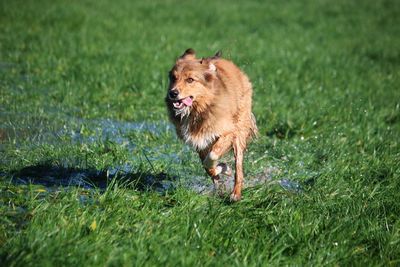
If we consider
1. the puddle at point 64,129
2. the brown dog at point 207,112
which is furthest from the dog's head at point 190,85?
the puddle at point 64,129

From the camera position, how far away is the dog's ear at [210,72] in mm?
5500

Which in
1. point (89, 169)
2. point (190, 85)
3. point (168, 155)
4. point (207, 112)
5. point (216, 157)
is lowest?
point (168, 155)

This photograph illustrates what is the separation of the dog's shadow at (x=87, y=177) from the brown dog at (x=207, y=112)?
0.50 m

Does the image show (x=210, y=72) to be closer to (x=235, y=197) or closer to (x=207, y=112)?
A: (x=207, y=112)

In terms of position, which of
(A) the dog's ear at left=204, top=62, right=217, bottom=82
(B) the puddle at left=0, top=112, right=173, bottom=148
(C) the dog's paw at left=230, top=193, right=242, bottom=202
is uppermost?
(A) the dog's ear at left=204, top=62, right=217, bottom=82

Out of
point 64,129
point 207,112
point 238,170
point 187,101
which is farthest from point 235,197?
point 64,129

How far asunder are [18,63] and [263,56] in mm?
5235

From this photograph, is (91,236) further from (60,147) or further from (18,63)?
(18,63)

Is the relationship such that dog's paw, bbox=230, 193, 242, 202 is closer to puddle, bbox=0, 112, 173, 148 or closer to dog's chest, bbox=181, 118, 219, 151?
dog's chest, bbox=181, 118, 219, 151

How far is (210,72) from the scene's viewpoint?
5.53 meters

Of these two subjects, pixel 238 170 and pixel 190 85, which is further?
pixel 238 170

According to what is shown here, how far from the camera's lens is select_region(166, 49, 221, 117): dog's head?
536 centimetres

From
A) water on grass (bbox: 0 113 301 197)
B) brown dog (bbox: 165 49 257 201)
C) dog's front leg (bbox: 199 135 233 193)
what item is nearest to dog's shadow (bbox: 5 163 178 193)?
water on grass (bbox: 0 113 301 197)

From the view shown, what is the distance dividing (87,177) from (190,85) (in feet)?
4.51
